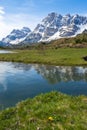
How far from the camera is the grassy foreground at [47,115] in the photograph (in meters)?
15.6

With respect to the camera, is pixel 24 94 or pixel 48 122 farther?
pixel 24 94

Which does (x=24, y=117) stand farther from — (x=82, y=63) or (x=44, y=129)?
(x=82, y=63)

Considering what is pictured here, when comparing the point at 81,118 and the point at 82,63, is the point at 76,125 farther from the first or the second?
the point at 82,63

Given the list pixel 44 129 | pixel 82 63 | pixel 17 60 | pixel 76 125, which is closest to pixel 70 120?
pixel 76 125

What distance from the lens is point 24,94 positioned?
39.9 metres

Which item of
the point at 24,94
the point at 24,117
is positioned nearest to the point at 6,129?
the point at 24,117

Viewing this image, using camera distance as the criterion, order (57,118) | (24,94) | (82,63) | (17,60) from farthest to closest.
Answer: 1. (17,60)
2. (82,63)
3. (24,94)
4. (57,118)

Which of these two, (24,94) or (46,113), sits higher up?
(46,113)

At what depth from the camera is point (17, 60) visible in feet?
362

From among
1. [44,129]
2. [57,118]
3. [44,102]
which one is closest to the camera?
[44,129]

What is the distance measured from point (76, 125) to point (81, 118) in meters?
1.20

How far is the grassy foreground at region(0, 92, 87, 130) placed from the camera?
15.6m

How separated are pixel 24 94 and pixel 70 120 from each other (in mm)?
24121

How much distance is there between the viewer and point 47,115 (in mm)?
16797
